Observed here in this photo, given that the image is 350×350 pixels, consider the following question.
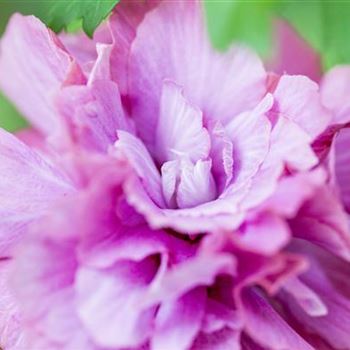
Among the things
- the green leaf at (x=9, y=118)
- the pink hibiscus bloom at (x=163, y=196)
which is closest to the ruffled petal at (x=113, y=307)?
the pink hibiscus bloom at (x=163, y=196)

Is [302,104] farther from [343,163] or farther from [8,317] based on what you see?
[8,317]

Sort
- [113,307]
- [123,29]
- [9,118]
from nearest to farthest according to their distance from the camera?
[113,307] → [123,29] → [9,118]

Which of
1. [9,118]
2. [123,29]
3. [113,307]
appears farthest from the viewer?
[9,118]

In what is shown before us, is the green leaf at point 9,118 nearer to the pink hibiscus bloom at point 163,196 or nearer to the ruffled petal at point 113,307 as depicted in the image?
the pink hibiscus bloom at point 163,196

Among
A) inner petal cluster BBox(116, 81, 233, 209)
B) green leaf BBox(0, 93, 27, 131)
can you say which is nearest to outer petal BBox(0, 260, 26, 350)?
inner petal cluster BBox(116, 81, 233, 209)

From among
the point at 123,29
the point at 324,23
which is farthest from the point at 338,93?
the point at 123,29
